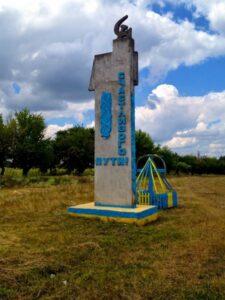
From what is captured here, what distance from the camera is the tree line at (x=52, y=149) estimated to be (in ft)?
108

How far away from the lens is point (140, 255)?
6625 millimetres

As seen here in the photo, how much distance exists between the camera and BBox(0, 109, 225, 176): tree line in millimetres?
33062

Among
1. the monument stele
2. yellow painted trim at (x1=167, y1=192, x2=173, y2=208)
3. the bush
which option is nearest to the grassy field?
the monument stele

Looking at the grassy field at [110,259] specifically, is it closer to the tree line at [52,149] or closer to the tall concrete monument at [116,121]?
the tall concrete monument at [116,121]

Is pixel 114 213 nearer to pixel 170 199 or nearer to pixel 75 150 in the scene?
pixel 170 199

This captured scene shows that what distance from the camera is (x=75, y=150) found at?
3928 centimetres

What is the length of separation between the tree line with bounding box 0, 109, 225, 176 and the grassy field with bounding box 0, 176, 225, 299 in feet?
76.2

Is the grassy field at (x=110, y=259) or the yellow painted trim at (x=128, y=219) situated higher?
the yellow painted trim at (x=128, y=219)

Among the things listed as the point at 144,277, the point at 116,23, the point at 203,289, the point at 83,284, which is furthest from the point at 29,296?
the point at 116,23

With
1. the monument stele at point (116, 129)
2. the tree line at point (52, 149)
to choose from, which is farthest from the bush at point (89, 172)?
the monument stele at point (116, 129)

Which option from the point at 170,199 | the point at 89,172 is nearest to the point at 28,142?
the point at 89,172

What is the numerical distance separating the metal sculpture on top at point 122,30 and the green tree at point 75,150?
28.5 meters

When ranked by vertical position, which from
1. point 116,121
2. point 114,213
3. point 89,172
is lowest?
point 114,213

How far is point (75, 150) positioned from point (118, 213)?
1160 inches
